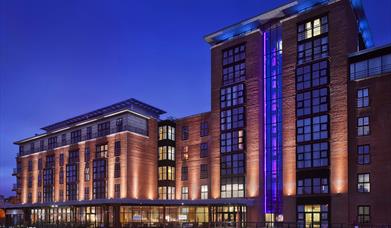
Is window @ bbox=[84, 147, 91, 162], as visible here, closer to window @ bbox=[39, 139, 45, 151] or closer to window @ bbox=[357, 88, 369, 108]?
window @ bbox=[39, 139, 45, 151]

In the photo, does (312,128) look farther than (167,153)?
No

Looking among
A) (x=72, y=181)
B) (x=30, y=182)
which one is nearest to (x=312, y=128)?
(x=72, y=181)

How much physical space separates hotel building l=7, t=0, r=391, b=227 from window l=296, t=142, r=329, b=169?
168 millimetres

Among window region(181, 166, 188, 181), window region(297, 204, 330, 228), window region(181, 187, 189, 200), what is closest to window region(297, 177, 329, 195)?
window region(297, 204, 330, 228)

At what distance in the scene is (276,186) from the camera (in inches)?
2234

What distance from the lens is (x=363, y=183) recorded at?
159 feet

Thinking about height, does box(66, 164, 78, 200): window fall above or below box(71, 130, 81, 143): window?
below

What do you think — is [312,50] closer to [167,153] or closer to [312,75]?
[312,75]

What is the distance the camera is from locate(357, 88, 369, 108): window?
49825mm

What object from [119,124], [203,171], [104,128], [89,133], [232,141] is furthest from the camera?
[89,133]

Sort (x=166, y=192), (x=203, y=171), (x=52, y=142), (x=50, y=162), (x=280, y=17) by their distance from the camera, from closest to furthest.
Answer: (x=280, y=17) < (x=203, y=171) < (x=166, y=192) < (x=50, y=162) < (x=52, y=142)

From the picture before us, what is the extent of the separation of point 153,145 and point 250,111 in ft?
64.8

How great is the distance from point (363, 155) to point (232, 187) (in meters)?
Answer: 18.1

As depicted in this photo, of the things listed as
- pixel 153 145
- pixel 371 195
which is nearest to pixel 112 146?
pixel 153 145
